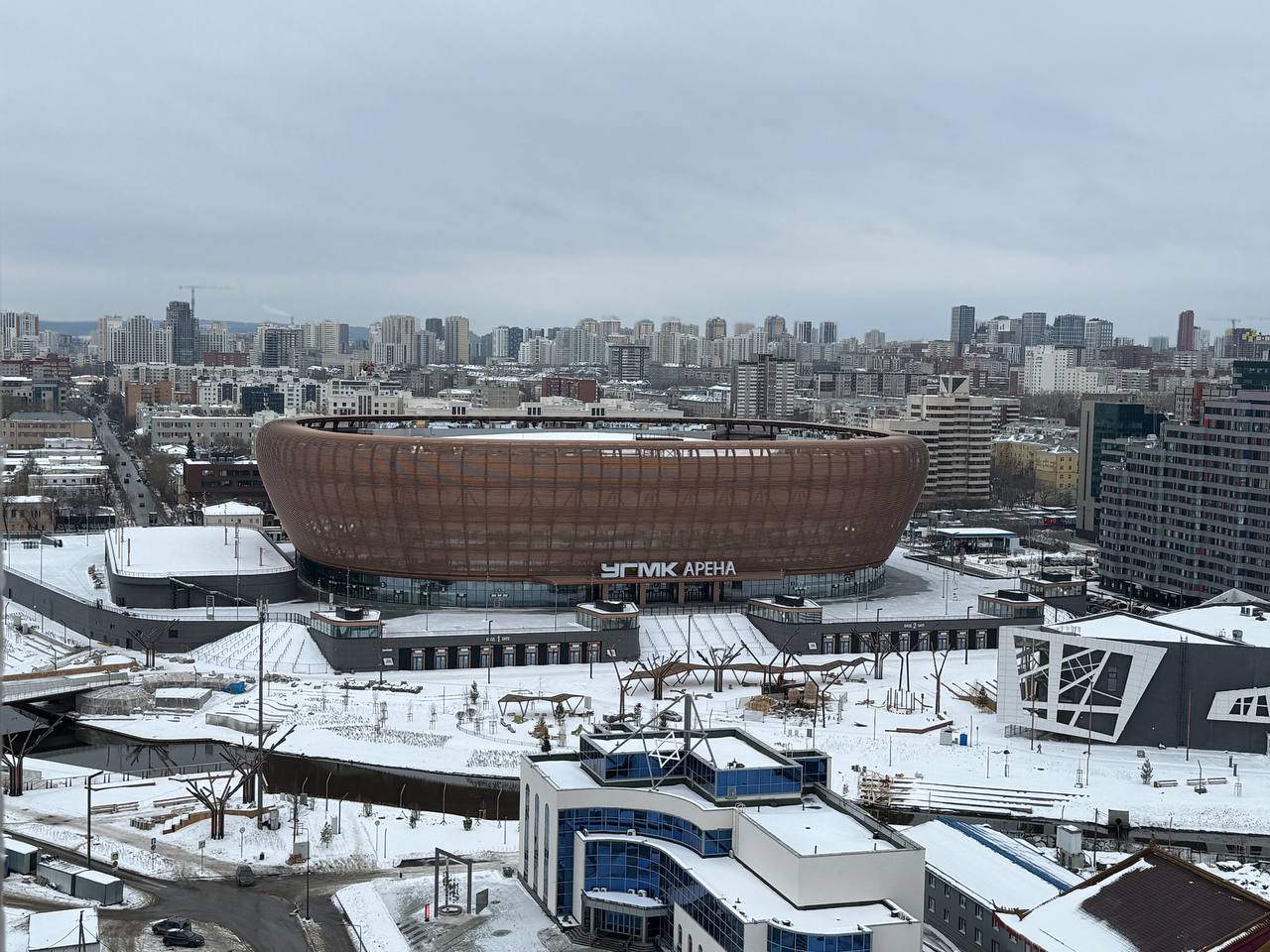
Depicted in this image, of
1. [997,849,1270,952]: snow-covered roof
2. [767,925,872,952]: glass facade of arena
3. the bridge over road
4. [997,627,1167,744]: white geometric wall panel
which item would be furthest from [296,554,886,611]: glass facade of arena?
[767,925,872,952]: glass facade of arena

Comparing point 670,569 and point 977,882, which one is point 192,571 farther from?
point 977,882

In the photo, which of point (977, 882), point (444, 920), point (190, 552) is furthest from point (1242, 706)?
point (190, 552)

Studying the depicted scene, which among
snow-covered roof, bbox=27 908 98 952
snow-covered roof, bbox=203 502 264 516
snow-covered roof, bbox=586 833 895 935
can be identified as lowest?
snow-covered roof, bbox=27 908 98 952

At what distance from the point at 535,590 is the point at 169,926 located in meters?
48.4

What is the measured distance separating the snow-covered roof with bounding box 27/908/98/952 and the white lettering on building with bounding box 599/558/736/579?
172ft

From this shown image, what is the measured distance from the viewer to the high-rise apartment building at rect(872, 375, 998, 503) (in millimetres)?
167250

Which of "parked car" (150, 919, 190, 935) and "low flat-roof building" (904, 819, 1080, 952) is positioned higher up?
"low flat-roof building" (904, 819, 1080, 952)

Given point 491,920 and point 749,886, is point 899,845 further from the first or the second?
point 491,920

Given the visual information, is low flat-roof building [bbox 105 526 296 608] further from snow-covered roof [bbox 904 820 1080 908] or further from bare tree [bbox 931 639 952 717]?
snow-covered roof [bbox 904 820 1080 908]

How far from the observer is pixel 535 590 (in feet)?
289

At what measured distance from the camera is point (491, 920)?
41.7m

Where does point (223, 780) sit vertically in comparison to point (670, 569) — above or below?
below

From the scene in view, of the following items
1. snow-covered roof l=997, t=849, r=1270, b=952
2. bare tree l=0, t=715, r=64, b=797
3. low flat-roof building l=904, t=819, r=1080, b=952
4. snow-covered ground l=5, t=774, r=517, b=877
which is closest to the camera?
snow-covered roof l=997, t=849, r=1270, b=952

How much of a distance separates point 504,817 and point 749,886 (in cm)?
1925
